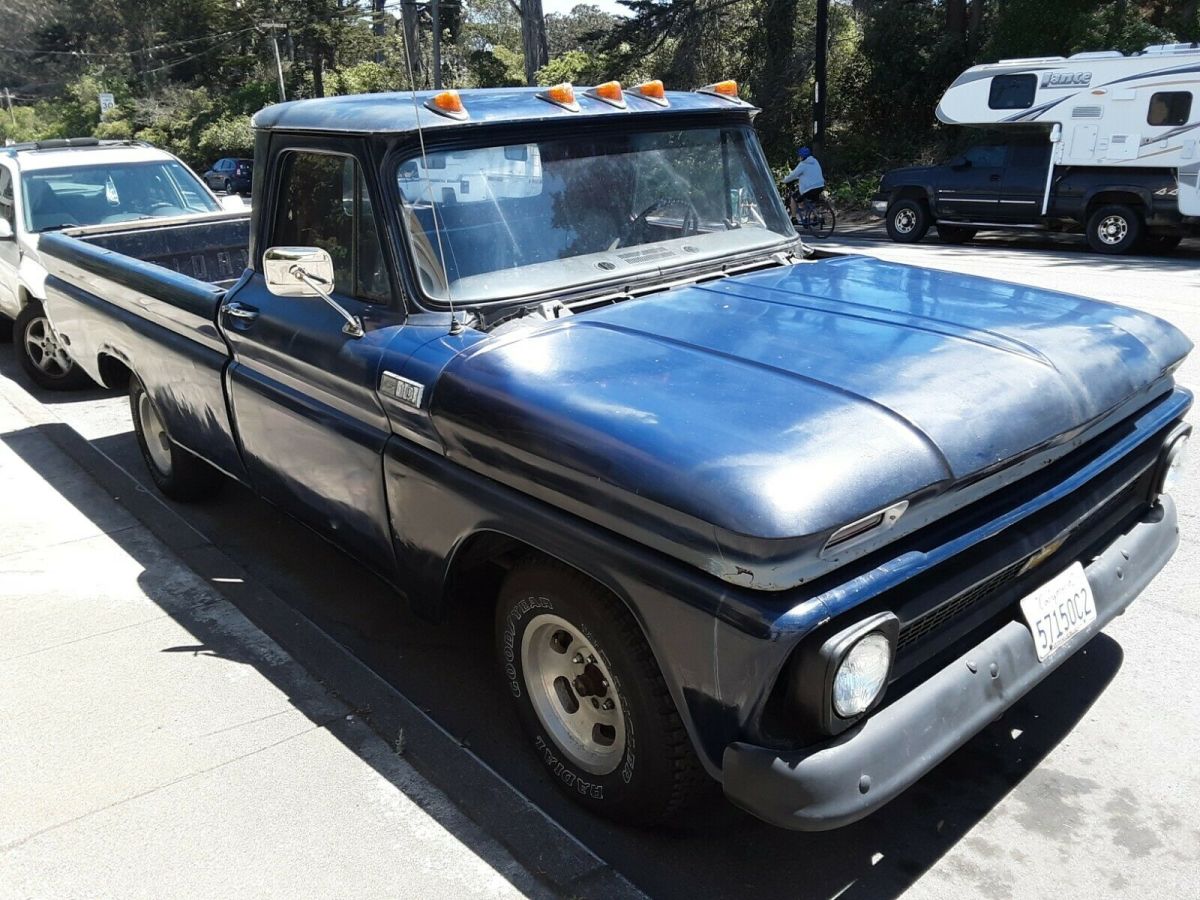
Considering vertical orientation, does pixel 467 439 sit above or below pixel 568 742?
above

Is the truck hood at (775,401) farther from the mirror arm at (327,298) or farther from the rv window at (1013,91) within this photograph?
the rv window at (1013,91)

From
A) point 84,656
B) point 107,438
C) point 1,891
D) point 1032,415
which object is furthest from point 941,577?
point 107,438

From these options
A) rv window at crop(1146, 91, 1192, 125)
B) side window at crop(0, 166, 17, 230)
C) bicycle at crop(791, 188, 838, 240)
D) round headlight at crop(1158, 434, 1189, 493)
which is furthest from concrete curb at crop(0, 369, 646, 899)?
rv window at crop(1146, 91, 1192, 125)

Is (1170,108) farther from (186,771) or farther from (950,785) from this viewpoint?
(186,771)

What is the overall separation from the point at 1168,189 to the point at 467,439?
580 inches

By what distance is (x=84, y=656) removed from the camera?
13.5 feet

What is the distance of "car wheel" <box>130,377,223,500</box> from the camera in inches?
213

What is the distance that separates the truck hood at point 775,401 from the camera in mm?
2316

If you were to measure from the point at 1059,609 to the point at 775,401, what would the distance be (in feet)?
3.51

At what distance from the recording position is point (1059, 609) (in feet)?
9.55

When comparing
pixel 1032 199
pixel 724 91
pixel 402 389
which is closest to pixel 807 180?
pixel 1032 199

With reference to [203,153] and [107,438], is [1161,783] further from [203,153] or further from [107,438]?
[203,153]

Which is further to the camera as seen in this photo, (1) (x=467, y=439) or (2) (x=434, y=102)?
(2) (x=434, y=102)

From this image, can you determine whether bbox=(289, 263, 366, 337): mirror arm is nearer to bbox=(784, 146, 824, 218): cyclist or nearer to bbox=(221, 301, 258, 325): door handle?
bbox=(221, 301, 258, 325): door handle
